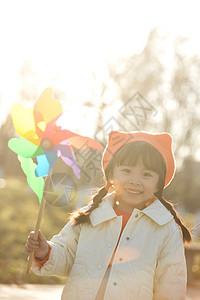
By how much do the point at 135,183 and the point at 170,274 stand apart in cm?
54

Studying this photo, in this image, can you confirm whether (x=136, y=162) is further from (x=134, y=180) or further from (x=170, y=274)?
(x=170, y=274)

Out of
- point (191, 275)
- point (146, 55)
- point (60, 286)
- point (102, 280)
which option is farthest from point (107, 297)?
point (146, 55)

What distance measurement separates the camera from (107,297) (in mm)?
2506

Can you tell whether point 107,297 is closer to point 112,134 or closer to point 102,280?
point 102,280

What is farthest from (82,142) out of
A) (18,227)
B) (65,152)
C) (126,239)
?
(18,227)

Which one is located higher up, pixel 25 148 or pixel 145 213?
pixel 25 148

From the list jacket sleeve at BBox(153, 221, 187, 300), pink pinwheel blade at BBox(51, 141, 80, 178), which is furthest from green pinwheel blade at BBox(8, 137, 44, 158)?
jacket sleeve at BBox(153, 221, 187, 300)

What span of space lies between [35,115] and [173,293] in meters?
1.25

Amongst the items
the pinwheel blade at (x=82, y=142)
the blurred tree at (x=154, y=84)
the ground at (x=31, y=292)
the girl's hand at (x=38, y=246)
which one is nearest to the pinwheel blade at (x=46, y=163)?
the pinwheel blade at (x=82, y=142)

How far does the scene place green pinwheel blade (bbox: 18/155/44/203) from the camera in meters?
2.66

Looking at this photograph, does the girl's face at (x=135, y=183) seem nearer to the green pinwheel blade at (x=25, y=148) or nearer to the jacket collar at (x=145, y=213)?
the jacket collar at (x=145, y=213)

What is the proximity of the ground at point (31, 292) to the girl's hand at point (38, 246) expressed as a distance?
3140 millimetres

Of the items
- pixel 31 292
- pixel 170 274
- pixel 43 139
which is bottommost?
pixel 31 292

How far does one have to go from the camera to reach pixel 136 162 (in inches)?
107
